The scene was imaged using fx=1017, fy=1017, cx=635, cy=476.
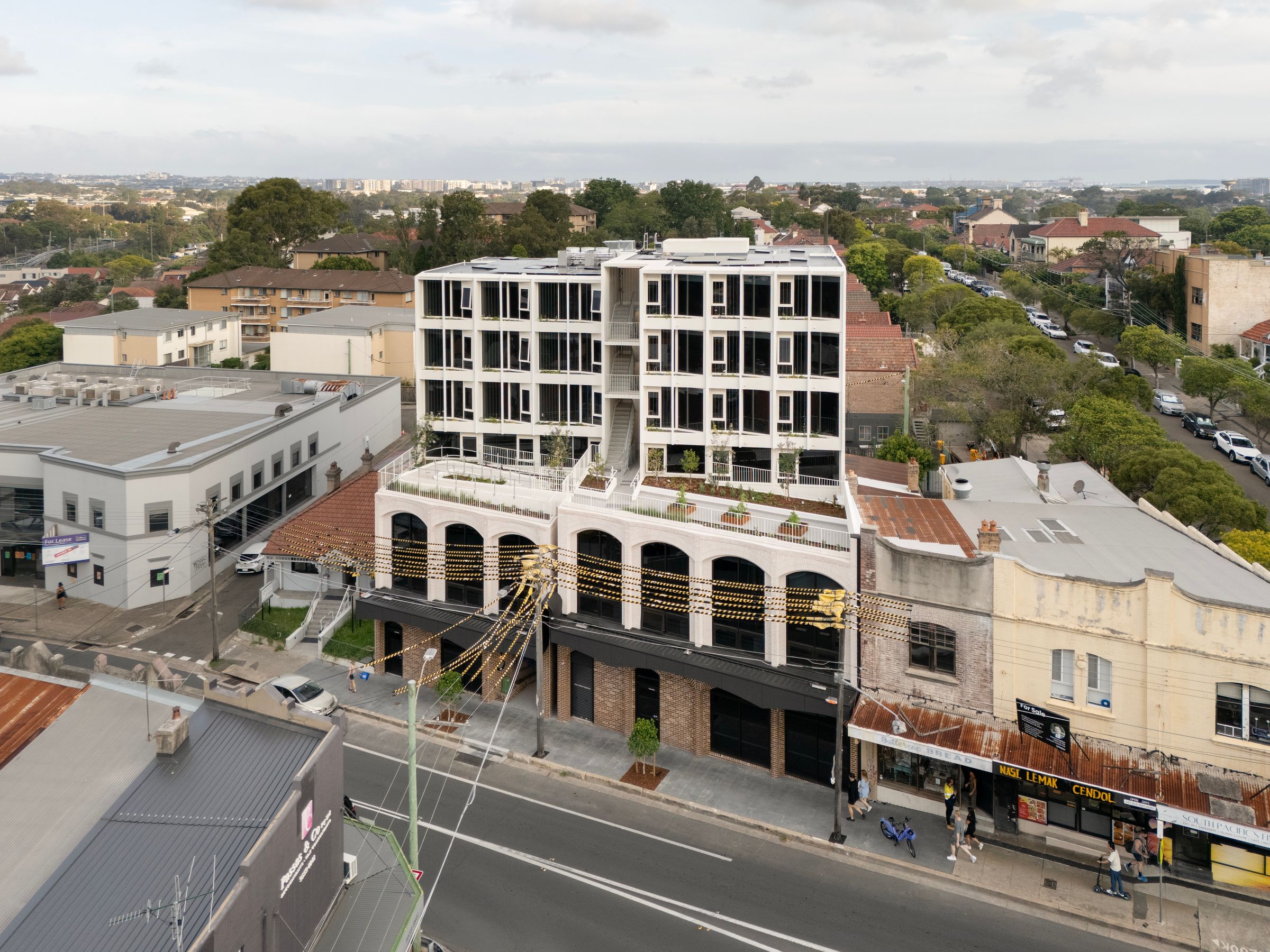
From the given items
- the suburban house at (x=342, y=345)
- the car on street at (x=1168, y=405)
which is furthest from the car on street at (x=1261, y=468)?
the suburban house at (x=342, y=345)

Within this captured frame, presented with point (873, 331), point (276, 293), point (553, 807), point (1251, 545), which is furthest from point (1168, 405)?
point (276, 293)

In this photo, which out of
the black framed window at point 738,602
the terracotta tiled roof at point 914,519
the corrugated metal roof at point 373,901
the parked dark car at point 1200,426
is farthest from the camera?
the parked dark car at point 1200,426

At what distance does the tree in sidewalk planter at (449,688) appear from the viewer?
3962 centimetres

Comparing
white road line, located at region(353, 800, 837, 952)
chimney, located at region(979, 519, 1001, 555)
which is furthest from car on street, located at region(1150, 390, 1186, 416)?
white road line, located at region(353, 800, 837, 952)

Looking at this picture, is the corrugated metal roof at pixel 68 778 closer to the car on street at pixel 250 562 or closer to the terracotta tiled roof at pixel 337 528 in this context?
the terracotta tiled roof at pixel 337 528

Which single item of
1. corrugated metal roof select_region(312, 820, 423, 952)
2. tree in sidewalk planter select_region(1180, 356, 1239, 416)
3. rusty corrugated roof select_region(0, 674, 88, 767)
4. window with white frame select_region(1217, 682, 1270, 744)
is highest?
tree in sidewalk planter select_region(1180, 356, 1239, 416)

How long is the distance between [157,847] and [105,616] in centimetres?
3687

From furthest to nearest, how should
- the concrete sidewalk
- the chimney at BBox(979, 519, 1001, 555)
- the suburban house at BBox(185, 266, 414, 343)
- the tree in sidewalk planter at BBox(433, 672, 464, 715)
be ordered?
the suburban house at BBox(185, 266, 414, 343) < the tree in sidewalk planter at BBox(433, 672, 464, 715) < the chimney at BBox(979, 519, 1001, 555) < the concrete sidewalk

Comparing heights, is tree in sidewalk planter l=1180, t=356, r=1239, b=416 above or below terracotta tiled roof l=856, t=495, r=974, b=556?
above

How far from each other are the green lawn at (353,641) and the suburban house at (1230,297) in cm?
8790

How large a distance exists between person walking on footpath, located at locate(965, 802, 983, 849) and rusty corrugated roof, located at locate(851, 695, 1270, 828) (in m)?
2.74

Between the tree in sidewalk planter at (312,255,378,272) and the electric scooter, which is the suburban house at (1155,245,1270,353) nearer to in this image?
the electric scooter

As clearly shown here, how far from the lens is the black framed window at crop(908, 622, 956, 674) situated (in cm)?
3250

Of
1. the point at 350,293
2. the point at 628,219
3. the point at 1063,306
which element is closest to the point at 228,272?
the point at 350,293
